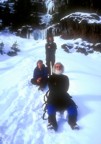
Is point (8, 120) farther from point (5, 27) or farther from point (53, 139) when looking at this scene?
point (5, 27)

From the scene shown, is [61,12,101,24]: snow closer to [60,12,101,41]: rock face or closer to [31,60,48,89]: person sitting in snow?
[60,12,101,41]: rock face

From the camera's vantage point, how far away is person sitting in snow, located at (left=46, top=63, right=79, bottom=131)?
6.75m

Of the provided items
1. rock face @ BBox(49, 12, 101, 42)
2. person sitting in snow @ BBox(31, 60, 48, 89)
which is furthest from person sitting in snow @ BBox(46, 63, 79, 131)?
rock face @ BBox(49, 12, 101, 42)

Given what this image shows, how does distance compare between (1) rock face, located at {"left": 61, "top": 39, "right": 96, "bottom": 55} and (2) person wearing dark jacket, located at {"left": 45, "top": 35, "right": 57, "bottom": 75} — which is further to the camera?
(1) rock face, located at {"left": 61, "top": 39, "right": 96, "bottom": 55}

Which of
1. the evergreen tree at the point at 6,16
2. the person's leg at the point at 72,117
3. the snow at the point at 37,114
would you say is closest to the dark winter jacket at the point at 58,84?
the person's leg at the point at 72,117

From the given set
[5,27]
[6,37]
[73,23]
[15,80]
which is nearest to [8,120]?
[15,80]

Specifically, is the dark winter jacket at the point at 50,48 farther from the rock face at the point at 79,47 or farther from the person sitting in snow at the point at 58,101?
the rock face at the point at 79,47

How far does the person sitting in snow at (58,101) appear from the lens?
675 centimetres

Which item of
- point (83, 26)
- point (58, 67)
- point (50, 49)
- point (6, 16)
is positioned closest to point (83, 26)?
point (83, 26)

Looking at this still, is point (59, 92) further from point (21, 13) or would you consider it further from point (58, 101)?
point (21, 13)

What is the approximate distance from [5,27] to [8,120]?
1046 inches

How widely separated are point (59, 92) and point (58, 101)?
221 mm

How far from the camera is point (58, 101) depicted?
7.09 m

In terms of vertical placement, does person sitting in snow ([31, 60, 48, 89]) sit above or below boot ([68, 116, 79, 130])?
above
